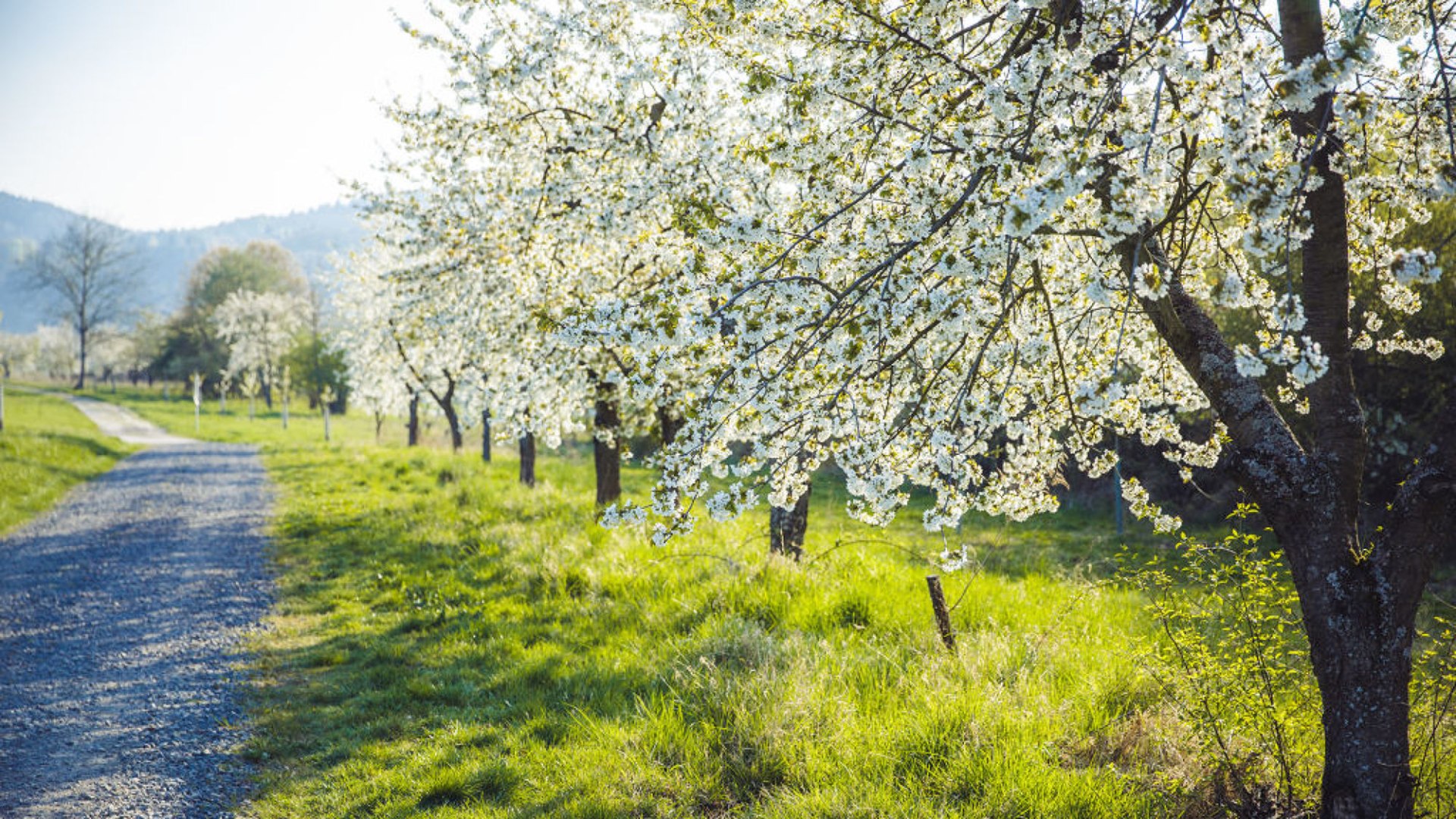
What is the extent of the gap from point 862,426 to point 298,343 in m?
54.8

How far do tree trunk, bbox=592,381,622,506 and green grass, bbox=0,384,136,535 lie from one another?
11665 mm

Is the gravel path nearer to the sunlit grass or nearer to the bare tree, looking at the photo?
the sunlit grass

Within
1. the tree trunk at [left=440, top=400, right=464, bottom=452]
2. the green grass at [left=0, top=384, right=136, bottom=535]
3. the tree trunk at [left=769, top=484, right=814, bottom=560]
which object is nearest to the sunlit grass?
the tree trunk at [left=769, top=484, right=814, bottom=560]

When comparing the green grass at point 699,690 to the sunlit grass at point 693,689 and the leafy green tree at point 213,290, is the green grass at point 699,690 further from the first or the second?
the leafy green tree at point 213,290

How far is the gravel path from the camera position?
19.2 ft

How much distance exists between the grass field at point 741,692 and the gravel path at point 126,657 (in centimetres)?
46

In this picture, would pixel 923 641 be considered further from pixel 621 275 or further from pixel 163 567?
pixel 163 567

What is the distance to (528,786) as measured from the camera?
5477 mm

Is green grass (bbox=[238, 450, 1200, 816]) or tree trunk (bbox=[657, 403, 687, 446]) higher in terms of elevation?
tree trunk (bbox=[657, 403, 687, 446])

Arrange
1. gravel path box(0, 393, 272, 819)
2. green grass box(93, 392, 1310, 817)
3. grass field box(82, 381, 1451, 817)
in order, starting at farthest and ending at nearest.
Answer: gravel path box(0, 393, 272, 819), green grass box(93, 392, 1310, 817), grass field box(82, 381, 1451, 817)

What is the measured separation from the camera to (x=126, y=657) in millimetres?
8602

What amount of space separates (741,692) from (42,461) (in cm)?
2606

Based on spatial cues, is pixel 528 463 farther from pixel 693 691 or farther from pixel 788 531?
pixel 693 691

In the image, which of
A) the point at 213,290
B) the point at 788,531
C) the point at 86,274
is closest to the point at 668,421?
the point at 788,531
